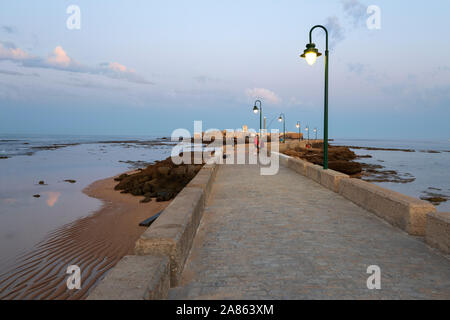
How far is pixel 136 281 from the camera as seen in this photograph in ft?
8.16

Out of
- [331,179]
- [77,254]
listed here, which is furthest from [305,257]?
[77,254]

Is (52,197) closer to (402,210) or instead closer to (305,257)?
(305,257)

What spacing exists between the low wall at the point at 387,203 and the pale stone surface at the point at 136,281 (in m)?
4.35

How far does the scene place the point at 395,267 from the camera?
12.3 ft

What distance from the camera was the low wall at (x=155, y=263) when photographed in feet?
7.80

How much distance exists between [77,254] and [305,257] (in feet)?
23.2

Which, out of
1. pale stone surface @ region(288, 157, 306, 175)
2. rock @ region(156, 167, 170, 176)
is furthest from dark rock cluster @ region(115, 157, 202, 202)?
pale stone surface @ region(288, 157, 306, 175)

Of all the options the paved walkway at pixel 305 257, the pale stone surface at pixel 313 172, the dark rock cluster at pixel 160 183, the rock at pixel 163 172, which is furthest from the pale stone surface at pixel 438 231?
the rock at pixel 163 172

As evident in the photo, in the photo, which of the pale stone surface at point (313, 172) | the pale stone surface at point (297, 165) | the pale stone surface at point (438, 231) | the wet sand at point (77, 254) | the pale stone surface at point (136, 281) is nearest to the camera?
the pale stone surface at point (136, 281)

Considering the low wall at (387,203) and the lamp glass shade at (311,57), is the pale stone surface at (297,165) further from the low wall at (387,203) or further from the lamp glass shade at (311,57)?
the lamp glass shade at (311,57)
